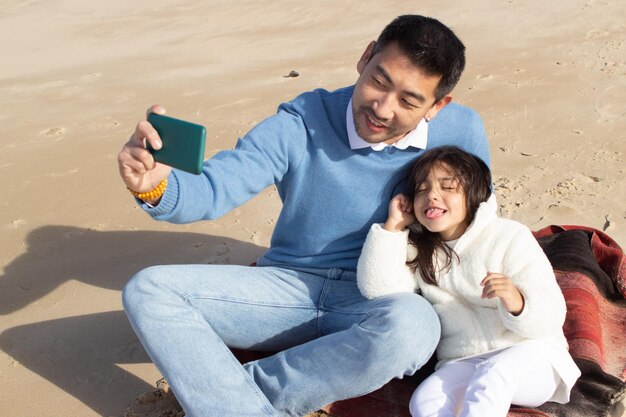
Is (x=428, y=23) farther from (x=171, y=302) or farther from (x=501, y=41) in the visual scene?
(x=501, y=41)

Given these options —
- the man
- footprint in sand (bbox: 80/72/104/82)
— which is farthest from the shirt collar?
footprint in sand (bbox: 80/72/104/82)

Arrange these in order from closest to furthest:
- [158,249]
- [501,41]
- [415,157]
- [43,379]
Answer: [415,157], [43,379], [158,249], [501,41]

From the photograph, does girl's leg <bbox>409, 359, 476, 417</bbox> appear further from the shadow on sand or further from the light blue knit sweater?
the shadow on sand

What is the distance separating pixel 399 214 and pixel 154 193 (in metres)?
0.97

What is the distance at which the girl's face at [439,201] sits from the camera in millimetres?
2875

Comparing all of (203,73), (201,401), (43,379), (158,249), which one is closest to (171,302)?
(201,401)

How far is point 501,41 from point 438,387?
21.0 ft

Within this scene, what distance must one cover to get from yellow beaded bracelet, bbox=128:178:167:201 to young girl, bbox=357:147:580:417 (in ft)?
2.73

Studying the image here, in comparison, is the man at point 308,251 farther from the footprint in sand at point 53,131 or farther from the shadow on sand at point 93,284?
the footprint in sand at point 53,131

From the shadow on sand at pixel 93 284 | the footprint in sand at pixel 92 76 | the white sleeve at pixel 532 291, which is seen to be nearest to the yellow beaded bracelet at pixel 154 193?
the shadow on sand at pixel 93 284

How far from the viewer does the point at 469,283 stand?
2869 millimetres

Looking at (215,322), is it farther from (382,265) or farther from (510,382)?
(510,382)

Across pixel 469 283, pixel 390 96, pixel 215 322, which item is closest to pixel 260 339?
pixel 215 322

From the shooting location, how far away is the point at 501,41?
8.38 metres
